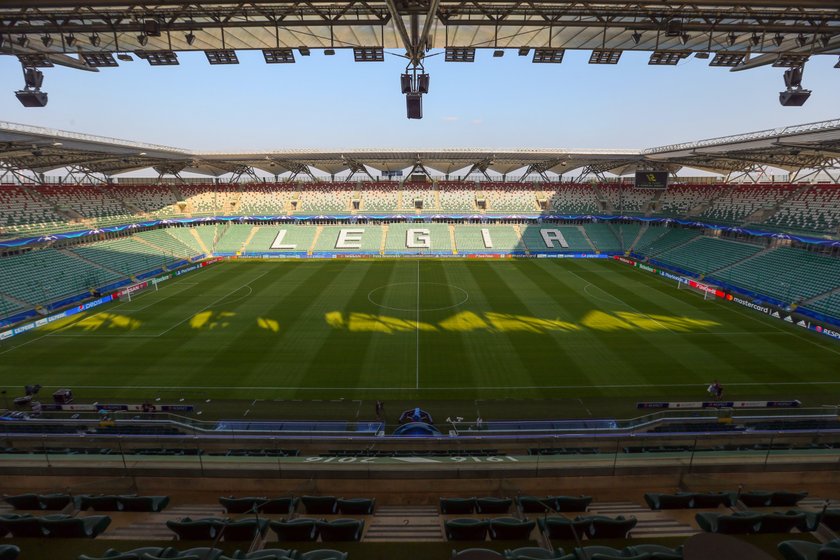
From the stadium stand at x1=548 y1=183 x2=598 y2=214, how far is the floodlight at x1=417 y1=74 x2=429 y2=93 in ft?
160

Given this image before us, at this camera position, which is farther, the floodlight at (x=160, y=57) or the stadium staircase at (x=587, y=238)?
the stadium staircase at (x=587, y=238)

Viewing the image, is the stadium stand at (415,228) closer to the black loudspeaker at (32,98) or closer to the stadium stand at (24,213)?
the stadium stand at (24,213)

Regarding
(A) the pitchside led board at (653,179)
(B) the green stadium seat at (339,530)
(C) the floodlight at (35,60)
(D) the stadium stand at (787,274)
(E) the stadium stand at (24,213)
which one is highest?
(A) the pitchside led board at (653,179)

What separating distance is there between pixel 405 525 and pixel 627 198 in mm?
63181

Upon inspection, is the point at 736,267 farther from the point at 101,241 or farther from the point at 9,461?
the point at 101,241

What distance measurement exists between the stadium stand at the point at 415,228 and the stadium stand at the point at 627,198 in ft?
80.6

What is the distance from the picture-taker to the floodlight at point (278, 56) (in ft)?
43.2

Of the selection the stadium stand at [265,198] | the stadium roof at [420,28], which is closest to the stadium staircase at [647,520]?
the stadium roof at [420,28]

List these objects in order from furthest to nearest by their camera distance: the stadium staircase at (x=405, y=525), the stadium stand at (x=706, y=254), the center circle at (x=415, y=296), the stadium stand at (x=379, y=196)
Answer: the stadium stand at (x=379, y=196), the stadium stand at (x=706, y=254), the center circle at (x=415, y=296), the stadium staircase at (x=405, y=525)

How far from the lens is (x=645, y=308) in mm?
30031

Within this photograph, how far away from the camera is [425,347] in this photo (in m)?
23.3

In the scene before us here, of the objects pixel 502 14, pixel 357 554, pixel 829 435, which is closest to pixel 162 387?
pixel 357 554

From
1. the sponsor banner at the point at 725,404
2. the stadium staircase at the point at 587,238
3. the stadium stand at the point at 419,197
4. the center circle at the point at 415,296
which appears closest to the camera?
the sponsor banner at the point at 725,404

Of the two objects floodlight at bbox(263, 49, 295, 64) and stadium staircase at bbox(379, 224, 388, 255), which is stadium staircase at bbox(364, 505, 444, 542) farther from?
stadium staircase at bbox(379, 224, 388, 255)
